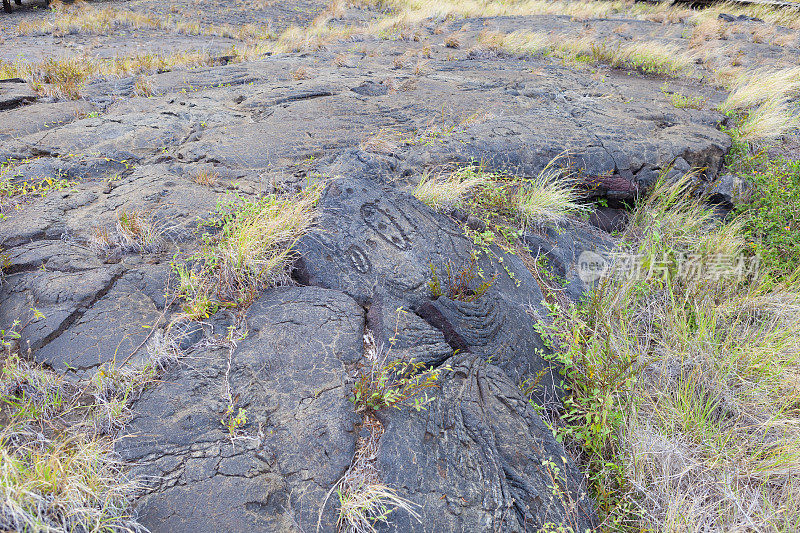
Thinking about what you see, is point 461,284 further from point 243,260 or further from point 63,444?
point 63,444

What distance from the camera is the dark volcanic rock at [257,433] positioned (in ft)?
5.12

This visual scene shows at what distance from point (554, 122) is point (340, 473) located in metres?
4.76

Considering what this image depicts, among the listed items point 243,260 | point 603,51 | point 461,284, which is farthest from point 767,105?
point 243,260

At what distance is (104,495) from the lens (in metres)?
1.46

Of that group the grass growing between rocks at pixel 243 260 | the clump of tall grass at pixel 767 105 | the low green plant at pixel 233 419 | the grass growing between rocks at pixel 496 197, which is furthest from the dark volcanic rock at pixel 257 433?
the clump of tall grass at pixel 767 105

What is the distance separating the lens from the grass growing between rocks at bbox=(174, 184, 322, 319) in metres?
2.37

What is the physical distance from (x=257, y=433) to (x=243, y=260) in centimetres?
110

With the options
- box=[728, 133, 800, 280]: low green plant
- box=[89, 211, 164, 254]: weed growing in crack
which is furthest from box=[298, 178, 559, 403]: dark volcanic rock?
box=[728, 133, 800, 280]: low green plant

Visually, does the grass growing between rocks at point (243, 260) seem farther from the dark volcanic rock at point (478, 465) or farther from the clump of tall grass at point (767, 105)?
the clump of tall grass at point (767, 105)

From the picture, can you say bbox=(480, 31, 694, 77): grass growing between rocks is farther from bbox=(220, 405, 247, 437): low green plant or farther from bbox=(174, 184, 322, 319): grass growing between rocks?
bbox=(220, 405, 247, 437): low green plant

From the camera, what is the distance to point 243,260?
2.46 metres

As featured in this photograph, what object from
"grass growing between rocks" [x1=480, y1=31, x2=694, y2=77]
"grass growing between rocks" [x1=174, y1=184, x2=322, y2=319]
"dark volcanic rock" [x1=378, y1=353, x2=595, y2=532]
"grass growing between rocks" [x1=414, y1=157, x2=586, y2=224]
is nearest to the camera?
"dark volcanic rock" [x1=378, y1=353, x2=595, y2=532]

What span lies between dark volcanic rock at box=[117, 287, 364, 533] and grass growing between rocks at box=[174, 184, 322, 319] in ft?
0.89

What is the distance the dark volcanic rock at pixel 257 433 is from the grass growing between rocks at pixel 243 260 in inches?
10.6
